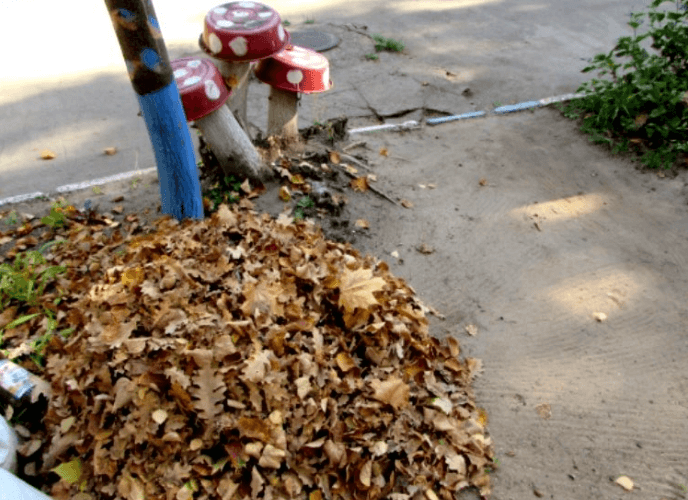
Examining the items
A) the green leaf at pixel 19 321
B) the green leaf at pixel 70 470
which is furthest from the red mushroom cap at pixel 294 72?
the green leaf at pixel 70 470

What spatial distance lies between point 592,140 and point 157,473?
15.0 ft

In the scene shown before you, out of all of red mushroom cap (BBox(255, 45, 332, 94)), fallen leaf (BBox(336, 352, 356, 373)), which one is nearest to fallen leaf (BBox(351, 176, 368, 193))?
red mushroom cap (BBox(255, 45, 332, 94))

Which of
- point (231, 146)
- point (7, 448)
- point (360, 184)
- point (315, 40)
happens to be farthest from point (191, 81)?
point (315, 40)

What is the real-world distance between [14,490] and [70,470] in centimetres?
45

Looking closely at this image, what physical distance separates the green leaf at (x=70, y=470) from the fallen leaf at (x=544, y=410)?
2.19m

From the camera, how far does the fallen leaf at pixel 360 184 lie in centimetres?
428

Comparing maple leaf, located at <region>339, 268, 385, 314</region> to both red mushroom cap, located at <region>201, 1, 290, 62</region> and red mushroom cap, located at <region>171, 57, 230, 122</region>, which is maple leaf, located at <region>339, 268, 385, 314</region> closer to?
red mushroom cap, located at <region>171, 57, 230, 122</region>

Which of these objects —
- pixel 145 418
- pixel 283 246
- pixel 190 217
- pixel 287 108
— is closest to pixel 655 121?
pixel 287 108

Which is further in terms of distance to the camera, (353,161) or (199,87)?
(353,161)

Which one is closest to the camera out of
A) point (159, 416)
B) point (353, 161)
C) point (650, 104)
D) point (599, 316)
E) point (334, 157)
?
point (159, 416)

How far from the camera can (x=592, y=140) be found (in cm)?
510

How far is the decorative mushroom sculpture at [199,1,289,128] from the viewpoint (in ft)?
11.3

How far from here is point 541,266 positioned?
12.4 feet

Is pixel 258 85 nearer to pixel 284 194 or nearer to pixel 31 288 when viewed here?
pixel 284 194
